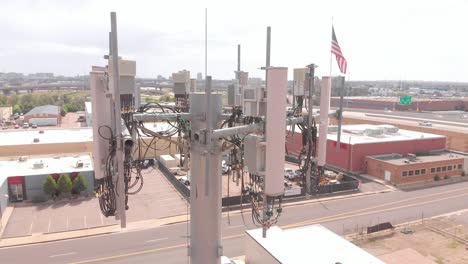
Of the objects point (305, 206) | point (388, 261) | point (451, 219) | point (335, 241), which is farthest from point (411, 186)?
point (335, 241)

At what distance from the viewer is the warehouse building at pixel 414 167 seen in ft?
135

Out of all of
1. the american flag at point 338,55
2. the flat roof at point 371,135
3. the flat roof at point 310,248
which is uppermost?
the american flag at point 338,55

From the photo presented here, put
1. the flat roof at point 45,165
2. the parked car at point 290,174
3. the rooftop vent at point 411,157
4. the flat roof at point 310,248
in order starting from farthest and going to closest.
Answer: the rooftop vent at point 411,157
the parked car at point 290,174
the flat roof at point 45,165
the flat roof at point 310,248

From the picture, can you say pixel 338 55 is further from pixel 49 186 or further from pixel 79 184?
pixel 49 186

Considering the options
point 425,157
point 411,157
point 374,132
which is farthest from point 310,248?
point 374,132

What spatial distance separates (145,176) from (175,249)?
20085 mm

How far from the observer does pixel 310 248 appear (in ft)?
56.5

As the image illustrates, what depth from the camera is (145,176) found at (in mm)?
43188

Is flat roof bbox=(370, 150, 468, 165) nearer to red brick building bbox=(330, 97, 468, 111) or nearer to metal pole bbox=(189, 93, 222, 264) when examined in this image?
metal pole bbox=(189, 93, 222, 264)

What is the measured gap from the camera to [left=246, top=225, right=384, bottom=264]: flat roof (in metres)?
16.1

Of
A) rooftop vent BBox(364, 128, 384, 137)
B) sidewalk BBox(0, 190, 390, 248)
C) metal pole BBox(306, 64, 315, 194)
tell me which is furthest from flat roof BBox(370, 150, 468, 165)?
metal pole BBox(306, 64, 315, 194)

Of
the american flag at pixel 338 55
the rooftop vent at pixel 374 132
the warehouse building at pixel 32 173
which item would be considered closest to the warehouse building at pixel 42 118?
the warehouse building at pixel 32 173

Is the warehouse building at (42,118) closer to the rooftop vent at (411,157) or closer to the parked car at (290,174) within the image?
the parked car at (290,174)

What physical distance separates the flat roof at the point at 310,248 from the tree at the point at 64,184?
2246 centimetres
